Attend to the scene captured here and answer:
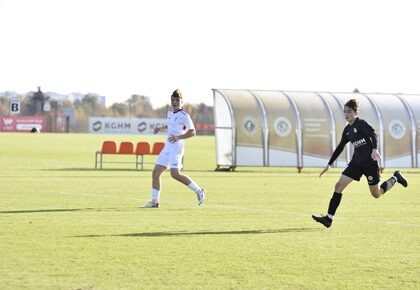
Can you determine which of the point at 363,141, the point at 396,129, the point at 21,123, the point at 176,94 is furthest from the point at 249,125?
the point at 21,123

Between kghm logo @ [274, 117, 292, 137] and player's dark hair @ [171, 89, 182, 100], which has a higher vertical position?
kghm logo @ [274, 117, 292, 137]

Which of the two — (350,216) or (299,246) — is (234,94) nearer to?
(350,216)

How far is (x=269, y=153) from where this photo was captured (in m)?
39.0

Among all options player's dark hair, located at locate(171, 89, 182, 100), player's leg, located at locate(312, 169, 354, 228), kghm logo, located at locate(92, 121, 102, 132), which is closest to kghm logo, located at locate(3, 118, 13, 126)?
kghm logo, located at locate(92, 121, 102, 132)

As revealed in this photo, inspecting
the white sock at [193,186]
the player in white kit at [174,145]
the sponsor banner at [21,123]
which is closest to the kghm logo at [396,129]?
the white sock at [193,186]

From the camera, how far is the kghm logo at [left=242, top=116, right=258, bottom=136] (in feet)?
126

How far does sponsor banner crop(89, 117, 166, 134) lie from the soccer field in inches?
3396

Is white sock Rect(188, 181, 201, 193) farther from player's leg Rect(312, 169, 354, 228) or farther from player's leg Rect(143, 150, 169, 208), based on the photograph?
player's leg Rect(312, 169, 354, 228)

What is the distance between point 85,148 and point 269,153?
81.0 ft

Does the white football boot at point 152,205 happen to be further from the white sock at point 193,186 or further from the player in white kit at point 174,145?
the white sock at point 193,186

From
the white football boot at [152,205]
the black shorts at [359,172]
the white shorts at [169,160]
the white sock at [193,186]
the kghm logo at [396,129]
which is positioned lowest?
the white football boot at [152,205]

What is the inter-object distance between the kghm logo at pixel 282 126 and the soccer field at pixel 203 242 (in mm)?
16683

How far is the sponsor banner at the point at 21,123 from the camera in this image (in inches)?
4018

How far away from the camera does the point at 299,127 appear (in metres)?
39.5
